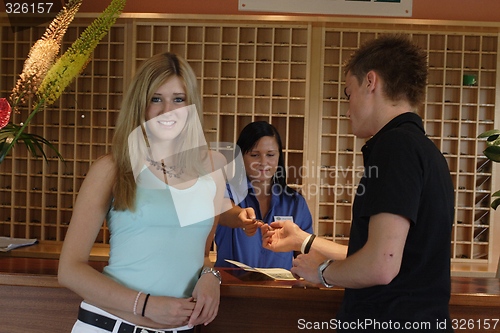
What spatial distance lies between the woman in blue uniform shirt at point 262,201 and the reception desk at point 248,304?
618 millimetres

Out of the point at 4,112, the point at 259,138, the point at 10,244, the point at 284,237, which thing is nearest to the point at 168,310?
the point at 284,237

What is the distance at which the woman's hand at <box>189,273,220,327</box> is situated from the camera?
179 cm

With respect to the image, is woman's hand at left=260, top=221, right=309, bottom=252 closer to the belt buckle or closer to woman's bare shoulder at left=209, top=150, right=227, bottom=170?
woman's bare shoulder at left=209, top=150, right=227, bottom=170

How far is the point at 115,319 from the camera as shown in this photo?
1.76 metres

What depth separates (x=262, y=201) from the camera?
3314mm

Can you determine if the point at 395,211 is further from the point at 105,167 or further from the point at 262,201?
the point at 262,201

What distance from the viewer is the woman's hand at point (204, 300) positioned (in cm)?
179

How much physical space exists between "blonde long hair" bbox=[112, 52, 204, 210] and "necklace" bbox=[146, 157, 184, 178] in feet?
0.12

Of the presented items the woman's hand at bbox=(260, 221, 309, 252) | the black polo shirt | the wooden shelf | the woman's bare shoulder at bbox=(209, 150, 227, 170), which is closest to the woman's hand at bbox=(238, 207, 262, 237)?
the woman's hand at bbox=(260, 221, 309, 252)

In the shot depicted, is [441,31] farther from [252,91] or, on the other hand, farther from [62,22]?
[62,22]

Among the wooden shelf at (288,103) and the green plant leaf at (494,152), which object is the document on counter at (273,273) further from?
the wooden shelf at (288,103)

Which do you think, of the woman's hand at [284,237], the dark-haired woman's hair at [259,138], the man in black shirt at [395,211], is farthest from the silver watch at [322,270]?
the dark-haired woman's hair at [259,138]

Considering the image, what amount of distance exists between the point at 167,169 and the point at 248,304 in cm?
68

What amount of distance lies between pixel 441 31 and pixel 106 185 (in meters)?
5.51
